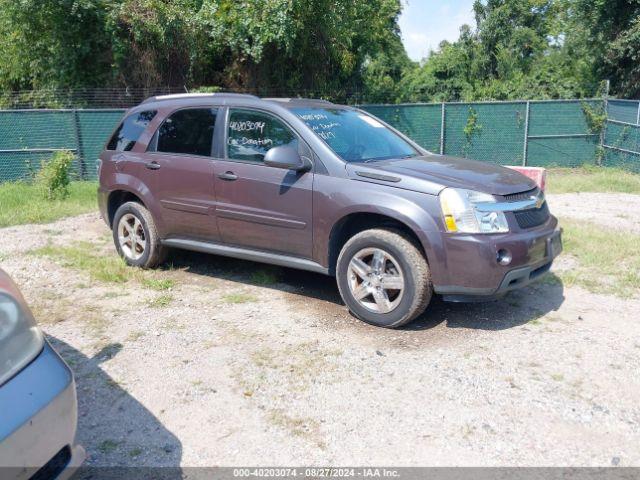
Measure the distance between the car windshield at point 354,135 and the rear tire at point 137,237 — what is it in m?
2.01

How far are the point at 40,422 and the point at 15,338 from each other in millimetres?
368

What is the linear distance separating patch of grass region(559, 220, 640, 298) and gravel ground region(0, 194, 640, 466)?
32cm

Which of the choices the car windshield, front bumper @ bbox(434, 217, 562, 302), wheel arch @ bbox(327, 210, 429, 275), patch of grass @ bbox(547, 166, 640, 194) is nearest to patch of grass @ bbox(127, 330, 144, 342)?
wheel arch @ bbox(327, 210, 429, 275)

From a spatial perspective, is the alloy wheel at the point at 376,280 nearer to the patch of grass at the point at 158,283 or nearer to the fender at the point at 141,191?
the patch of grass at the point at 158,283

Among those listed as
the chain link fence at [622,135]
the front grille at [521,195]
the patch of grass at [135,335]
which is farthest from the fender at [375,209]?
the chain link fence at [622,135]

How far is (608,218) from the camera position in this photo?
8.45 meters

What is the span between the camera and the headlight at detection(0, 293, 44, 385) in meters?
2.35

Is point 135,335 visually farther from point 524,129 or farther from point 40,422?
point 524,129

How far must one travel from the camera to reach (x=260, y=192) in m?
5.23

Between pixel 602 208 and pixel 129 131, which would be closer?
pixel 129 131

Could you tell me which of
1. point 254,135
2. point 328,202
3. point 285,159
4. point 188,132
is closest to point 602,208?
point 328,202

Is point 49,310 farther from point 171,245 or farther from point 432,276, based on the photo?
point 432,276

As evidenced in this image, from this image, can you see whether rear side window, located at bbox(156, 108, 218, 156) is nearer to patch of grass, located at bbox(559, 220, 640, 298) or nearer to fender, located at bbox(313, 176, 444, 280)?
fender, located at bbox(313, 176, 444, 280)

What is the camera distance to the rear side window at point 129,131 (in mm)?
6312
